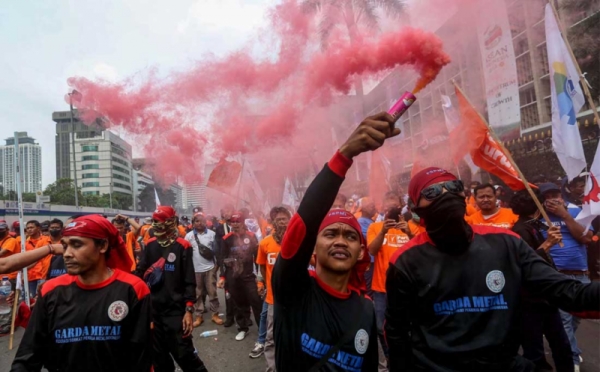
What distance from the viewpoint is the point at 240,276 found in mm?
6738

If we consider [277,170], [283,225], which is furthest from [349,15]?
[283,225]

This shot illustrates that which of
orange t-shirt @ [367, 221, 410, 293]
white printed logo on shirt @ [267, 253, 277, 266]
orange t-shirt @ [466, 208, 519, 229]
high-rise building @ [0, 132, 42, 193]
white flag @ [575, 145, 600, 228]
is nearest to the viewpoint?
white flag @ [575, 145, 600, 228]

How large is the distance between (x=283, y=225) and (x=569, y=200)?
5.09 meters

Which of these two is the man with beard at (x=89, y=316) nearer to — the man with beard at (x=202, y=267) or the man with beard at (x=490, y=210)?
the man with beard at (x=490, y=210)

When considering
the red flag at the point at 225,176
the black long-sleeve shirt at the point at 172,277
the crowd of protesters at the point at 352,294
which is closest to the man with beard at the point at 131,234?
the black long-sleeve shirt at the point at 172,277

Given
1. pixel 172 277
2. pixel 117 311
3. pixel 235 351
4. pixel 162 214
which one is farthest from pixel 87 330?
pixel 235 351

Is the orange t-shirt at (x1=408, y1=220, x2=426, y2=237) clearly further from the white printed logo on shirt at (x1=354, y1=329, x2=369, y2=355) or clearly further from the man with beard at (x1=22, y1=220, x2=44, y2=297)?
the man with beard at (x1=22, y1=220, x2=44, y2=297)

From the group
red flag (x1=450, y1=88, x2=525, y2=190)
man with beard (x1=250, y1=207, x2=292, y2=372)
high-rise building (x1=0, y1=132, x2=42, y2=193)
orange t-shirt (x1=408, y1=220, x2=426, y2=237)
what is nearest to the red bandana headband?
man with beard (x1=250, y1=207, x2=292, y2=372)

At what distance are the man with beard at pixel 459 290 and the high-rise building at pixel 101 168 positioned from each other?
108113mm

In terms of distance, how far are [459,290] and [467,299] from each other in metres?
0.06

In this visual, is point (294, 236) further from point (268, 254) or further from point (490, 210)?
point (490, 210)

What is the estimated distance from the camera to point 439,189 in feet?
6.62

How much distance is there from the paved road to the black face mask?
156 inches

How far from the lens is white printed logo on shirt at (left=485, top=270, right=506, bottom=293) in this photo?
6.09 ft
